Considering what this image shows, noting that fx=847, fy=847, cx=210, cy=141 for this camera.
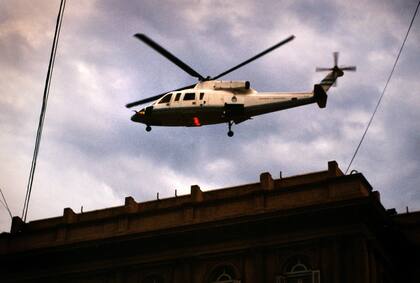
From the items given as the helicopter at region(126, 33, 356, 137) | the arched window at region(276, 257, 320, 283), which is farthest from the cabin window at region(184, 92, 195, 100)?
the arched window at region(276, 257, 320, 283)

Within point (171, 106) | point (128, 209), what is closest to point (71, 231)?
point (128, 209)

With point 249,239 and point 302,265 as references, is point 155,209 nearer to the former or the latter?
point 249,239

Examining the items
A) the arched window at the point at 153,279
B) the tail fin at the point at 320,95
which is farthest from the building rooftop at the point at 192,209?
the tail fin at the point at 320,95

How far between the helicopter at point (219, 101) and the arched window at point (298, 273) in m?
5.78

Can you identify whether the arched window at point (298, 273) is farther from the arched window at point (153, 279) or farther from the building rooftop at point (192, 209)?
the arched window at point (153, 279)

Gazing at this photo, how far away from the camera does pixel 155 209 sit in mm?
38062

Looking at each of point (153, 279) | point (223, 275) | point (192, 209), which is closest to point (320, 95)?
point (192, 209)

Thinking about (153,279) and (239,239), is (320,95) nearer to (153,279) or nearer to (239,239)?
(239,239)

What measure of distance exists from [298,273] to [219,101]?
7.66 metres

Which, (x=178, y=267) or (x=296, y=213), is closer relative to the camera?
(x=296, y=213)

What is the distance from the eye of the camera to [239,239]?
35750 mm

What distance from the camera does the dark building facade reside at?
33.7 metres

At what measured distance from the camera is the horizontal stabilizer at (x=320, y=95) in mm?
33969

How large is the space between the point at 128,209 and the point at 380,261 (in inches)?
456
